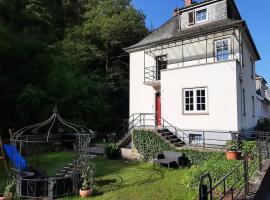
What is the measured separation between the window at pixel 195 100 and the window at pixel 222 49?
2.91 meters

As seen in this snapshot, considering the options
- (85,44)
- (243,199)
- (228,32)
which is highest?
(85,44)

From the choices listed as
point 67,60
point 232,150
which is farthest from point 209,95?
point 67,60

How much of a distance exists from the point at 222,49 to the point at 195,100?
160 inches

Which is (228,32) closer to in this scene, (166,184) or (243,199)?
(166,184)

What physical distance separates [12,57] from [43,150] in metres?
10.4

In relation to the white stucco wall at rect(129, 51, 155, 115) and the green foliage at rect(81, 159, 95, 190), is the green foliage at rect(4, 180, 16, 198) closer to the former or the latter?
the green foliage at rect(81, 159, 95, 190)

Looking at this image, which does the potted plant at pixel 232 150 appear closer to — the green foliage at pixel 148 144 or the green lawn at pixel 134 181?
the green lawn at pixel 134 181

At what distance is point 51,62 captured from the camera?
2764 centimetres

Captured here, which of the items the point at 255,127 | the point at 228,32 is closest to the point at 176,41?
the point at 228,32

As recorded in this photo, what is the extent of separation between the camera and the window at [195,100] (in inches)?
658

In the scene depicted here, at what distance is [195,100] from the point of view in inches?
671

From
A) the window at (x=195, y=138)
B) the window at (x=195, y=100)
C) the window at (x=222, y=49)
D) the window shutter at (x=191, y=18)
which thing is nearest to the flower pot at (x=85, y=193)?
the window at (x=195, y=138)

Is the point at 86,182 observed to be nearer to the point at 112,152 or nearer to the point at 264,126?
the point at 112,152

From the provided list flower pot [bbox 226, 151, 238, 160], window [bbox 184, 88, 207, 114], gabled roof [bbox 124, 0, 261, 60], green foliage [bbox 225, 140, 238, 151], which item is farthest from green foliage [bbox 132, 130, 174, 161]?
gabled roof [bbox 124, 0, 261, 60]
